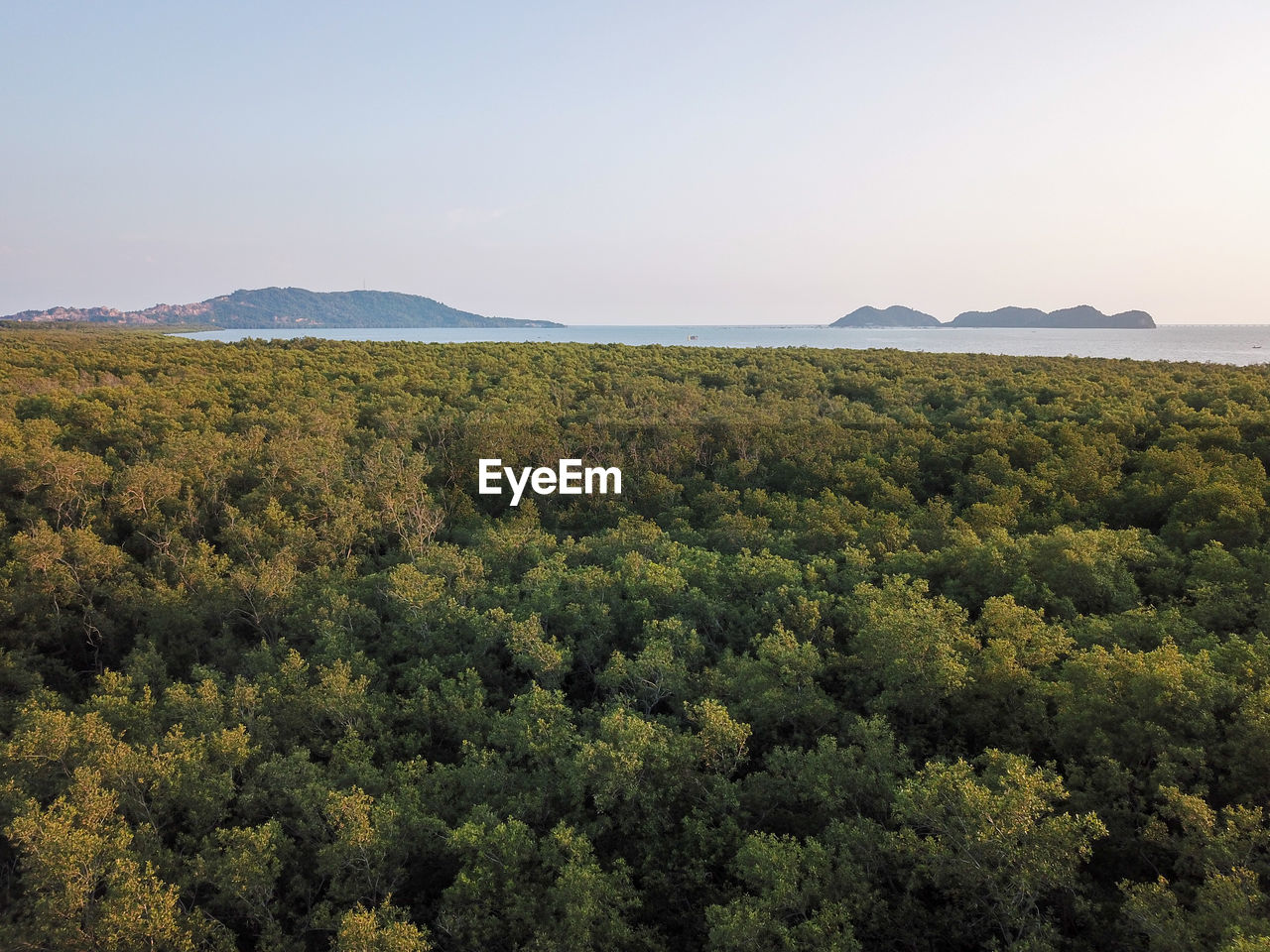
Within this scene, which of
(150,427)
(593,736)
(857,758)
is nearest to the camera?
(857,758)

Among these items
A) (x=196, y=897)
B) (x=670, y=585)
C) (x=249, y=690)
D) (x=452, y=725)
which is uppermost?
(x=670, y=585)

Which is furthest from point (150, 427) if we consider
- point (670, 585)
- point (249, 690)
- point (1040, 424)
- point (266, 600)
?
point (1040, 424)

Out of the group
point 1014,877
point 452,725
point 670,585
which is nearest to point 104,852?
point 452,725

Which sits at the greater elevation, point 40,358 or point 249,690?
point 40,358

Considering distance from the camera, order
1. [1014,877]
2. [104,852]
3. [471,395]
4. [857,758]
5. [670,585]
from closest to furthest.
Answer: [1014,877] → [104,852] → [857,758] → [670,585] → [471,395]

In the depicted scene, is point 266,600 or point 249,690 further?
point 266,600

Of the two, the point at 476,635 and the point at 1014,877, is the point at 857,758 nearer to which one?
the point at 1014,877
